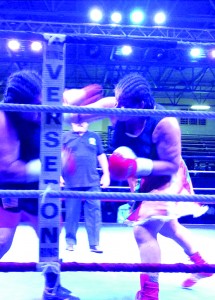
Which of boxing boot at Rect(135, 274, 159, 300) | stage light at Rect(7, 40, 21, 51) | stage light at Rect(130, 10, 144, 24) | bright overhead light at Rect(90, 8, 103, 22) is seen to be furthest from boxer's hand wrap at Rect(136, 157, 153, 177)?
stage light at Rect(130, 10, 144, 24)

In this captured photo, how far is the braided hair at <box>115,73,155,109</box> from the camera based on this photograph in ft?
4.37

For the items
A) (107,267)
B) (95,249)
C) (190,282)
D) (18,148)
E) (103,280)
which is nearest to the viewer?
(107,267)

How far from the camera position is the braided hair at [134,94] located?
4.37 feet

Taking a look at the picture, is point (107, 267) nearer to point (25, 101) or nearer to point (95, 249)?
point (25, 101)

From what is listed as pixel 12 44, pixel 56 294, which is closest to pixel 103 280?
pixel 56 294

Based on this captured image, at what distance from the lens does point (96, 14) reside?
6.50 meters

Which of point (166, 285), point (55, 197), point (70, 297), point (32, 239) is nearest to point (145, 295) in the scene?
point (70, 297)

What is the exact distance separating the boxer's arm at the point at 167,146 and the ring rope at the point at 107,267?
342mm

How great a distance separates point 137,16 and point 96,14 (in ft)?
2.46

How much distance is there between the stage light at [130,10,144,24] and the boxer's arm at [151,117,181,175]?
19.0 feet

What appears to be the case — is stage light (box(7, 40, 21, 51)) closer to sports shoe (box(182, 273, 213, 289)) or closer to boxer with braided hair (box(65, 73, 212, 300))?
boxer with braided hair (box(65, 73, 212, 300))

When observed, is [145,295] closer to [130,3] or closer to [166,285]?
[166,285]

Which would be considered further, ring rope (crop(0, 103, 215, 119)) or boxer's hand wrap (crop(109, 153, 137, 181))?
boxer's hand wrap (crop(109, 153, 137, 181))

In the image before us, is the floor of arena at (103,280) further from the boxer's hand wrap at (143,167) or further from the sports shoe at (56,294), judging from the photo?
the boxer's hand wrap at (143,167)
